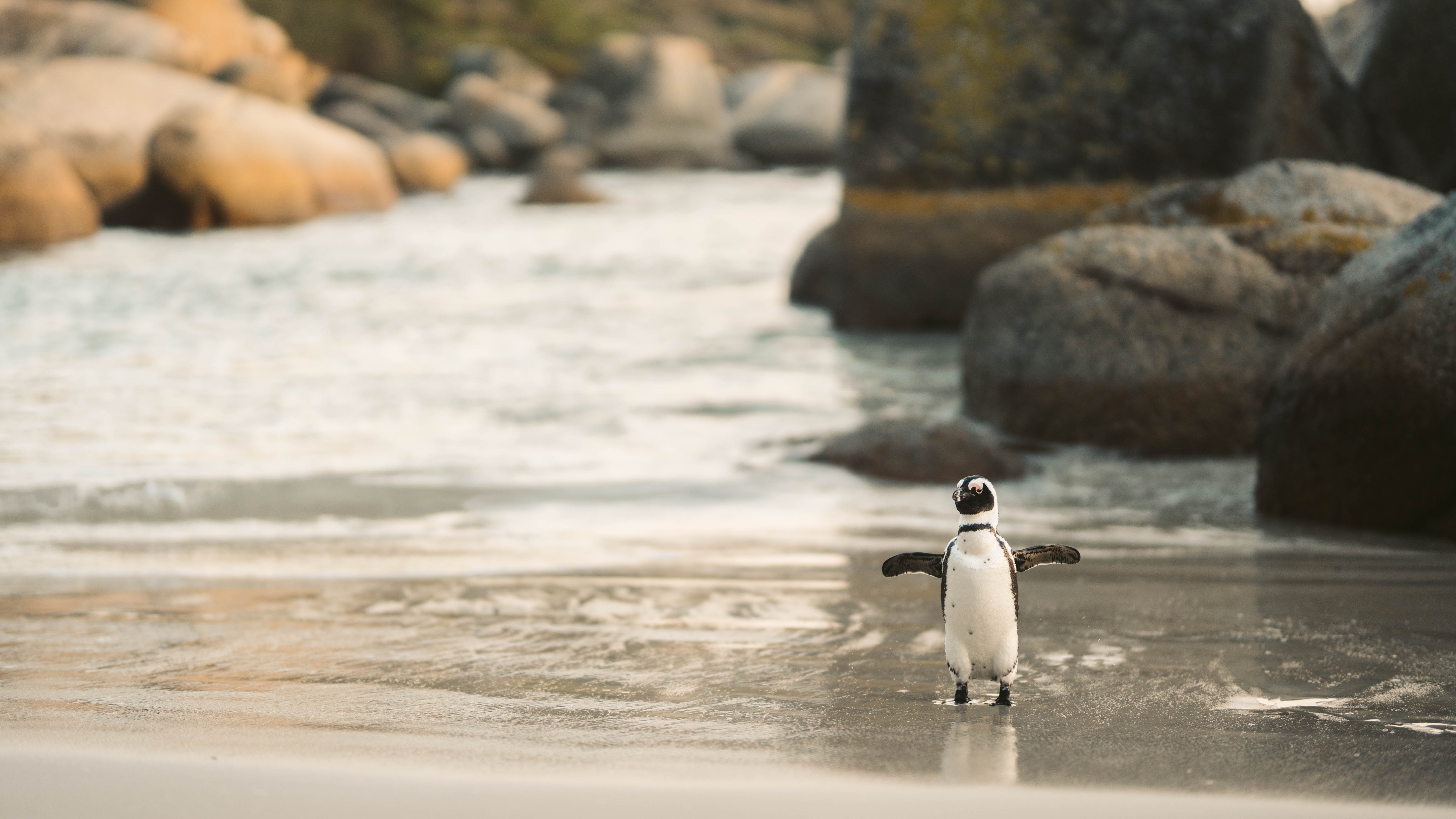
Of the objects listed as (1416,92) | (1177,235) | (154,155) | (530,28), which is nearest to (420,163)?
(154,155)

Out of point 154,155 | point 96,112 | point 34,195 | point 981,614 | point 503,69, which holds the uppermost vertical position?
point 503,69

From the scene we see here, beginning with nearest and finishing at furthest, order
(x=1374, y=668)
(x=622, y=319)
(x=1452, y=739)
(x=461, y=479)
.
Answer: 1. (x=1452, y=739)
2. (x=1374, y=668)
3. (x=461, y=479)
4. (x=622, y=319)

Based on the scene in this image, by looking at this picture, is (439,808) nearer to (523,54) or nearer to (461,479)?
(461,479)

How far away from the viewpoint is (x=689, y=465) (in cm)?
496

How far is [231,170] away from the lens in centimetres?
1588

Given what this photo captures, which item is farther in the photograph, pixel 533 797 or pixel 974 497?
pixel 974 497

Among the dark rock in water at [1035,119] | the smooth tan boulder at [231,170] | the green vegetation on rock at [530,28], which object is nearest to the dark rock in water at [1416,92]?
the dark rock in water at [1035,119]

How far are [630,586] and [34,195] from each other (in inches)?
505

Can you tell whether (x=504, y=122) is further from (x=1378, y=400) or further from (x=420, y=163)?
(x=1378, y=400)

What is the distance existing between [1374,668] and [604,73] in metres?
31.4

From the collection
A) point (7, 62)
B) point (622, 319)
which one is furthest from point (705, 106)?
point (622, 319)

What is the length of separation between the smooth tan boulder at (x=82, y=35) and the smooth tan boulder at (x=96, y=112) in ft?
10.7

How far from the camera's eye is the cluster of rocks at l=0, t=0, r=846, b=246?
15.6m

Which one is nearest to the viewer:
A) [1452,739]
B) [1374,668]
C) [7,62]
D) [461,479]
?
[1452,739]
